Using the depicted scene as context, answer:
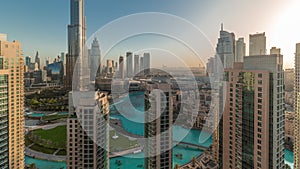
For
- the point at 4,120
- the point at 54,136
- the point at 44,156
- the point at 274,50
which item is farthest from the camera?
the point at 54,136

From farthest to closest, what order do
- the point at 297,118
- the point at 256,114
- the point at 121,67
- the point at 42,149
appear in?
the point at 42,149
the point at 297,118
the point at 121,67
the point at 256,114

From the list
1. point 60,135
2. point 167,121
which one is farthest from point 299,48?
point 60,135

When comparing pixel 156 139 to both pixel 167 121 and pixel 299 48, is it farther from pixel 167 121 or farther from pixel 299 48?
pixel 299 48

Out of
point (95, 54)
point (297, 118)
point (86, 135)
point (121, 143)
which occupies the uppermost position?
point (95, 54)

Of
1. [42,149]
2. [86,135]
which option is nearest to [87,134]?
[86,135]

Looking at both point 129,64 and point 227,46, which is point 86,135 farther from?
point 227,46

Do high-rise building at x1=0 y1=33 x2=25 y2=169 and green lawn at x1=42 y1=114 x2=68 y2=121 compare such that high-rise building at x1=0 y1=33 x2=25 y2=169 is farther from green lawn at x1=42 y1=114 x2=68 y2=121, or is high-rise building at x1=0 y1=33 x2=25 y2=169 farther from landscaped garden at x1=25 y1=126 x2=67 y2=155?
green lawn at x1=42 y1=114 x2=68 y2=121
